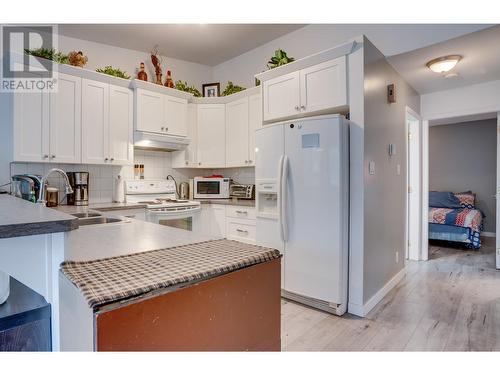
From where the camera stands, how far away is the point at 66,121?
3000 mm

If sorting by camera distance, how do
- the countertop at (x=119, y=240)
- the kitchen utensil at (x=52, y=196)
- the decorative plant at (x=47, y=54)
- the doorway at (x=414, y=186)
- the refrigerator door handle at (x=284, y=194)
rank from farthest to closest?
the doorway at (x=414, y=186) → the kitchen utensil at (x=52, y=196) → the decorative plant at (x=47, y=54) → the refrigerator door handle at (x=284, y=194) → the countertop at (x=119, y=240)

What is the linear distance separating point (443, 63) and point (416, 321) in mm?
2326

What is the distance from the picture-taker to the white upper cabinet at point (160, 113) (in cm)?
344

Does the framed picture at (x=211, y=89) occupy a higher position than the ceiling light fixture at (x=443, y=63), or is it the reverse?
the framed picture at (x=211, y=89)

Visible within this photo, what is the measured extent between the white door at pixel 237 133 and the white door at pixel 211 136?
78mm

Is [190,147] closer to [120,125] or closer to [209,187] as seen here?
[209,187]

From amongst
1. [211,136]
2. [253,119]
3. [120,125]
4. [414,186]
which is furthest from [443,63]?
[120,125]

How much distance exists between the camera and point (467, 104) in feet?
12.0

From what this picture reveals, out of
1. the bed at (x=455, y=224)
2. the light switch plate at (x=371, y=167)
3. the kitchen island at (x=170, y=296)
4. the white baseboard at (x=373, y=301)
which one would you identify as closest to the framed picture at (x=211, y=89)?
the light switch plate at (x=371, y=167)

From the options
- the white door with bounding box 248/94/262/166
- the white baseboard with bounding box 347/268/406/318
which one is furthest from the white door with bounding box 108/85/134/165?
the white baseboard with bounding box 347/268/406/318

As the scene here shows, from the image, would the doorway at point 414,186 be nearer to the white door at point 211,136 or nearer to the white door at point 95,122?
the white door at point 211,136
